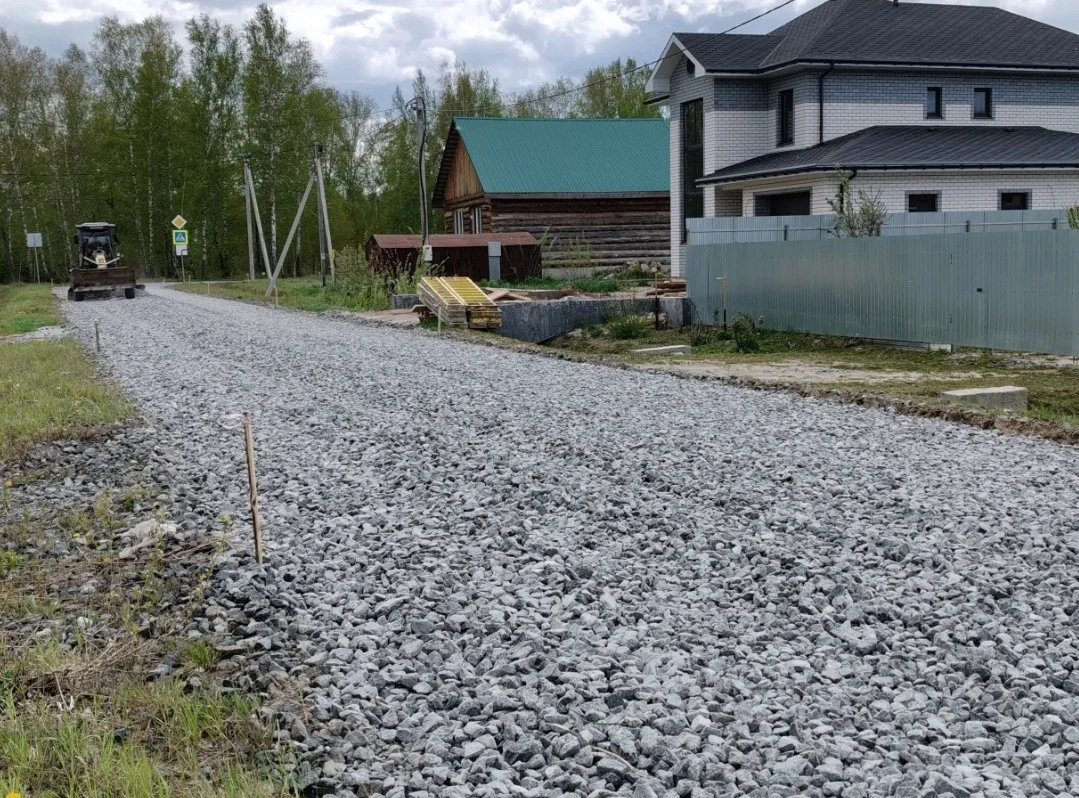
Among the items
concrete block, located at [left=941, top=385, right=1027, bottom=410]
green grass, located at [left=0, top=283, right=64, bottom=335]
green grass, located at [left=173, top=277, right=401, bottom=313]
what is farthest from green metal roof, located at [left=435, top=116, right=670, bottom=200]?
concrete block, located at [left=941, top=385, right=1027, bottom=410]

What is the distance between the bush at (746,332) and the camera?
755 inches

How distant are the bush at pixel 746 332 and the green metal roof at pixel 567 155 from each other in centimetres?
1973

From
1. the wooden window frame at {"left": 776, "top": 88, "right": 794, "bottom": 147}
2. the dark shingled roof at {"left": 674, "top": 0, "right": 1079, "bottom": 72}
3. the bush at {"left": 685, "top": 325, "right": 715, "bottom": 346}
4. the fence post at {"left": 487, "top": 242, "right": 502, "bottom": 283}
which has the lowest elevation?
the bush at {"left": 685, "top": 325, "right": 715, "bottom": 346}

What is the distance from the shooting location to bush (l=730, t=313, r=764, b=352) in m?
19.2

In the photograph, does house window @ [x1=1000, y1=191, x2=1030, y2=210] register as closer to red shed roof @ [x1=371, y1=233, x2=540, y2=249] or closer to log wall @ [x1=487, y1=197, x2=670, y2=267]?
log wall @ [x1=487, y1=197, x2=670, y2=267]

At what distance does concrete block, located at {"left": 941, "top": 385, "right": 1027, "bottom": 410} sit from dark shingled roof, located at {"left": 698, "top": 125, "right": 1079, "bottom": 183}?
16.0 metres

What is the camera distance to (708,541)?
21.3ft

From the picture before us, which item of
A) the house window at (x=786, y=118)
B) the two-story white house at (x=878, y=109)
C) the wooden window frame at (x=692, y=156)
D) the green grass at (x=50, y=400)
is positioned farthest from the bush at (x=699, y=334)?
the house window at (x=786, y=118)

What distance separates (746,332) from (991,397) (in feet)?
26.9

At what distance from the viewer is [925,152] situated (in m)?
29.0

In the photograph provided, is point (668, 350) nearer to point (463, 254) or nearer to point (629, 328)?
point (629, 328)

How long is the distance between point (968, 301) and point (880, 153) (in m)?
13.1

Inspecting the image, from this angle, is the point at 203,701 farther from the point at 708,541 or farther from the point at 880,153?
the point at 880,153

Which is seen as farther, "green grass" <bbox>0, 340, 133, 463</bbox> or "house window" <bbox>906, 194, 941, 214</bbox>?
"house window" <bbox>906, 194, 941, 214</bbox>
